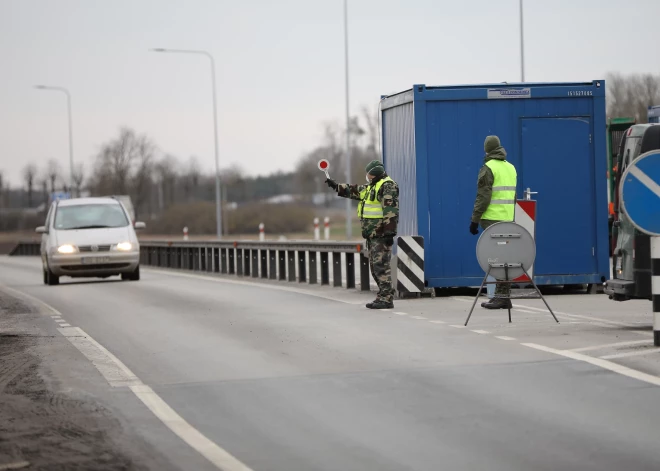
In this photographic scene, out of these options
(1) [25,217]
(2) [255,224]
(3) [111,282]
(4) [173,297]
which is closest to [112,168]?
(1) [25,217]

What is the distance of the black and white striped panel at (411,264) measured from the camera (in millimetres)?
18141

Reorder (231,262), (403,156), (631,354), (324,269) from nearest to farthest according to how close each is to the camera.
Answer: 1. (631,354)
2. (403,156)
3. (324,269)
4. (231,262)

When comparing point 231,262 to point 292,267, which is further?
point 231,262

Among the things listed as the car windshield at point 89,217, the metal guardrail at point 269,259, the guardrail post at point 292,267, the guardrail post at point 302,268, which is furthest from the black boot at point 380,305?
the car windshield at point 89,217

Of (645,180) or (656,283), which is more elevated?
(645,180)

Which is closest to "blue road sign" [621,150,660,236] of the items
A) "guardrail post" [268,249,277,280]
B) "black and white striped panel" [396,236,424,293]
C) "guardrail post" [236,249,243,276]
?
"black and white striped panel" [396,236,424,293]

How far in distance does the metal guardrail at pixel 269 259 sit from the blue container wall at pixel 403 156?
96cm

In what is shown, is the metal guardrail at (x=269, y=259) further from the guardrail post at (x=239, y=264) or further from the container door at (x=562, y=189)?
the container door at (x=562, y=189)

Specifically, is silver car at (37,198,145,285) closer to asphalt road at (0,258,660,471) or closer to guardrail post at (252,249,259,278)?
guardrail post at (252,249,259,278)

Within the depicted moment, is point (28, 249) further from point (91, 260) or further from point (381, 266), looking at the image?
point (381, 266)

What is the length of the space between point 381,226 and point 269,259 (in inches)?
410

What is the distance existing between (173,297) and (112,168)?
302 ft

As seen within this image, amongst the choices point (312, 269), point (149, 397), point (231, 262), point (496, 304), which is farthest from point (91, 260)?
point (149, 397)

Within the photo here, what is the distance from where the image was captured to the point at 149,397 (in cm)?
890
